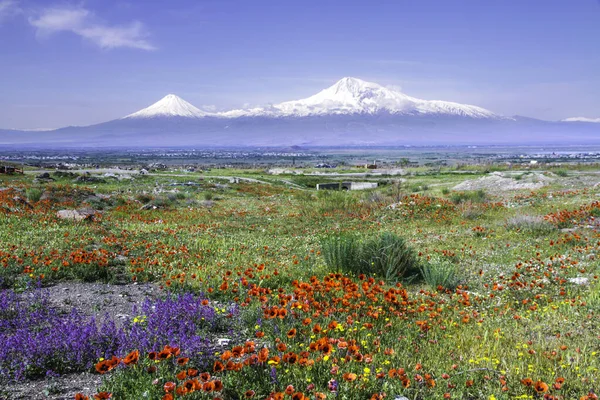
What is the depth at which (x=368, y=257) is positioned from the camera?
30.1ft

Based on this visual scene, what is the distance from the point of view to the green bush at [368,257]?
Answer: 29.1ft

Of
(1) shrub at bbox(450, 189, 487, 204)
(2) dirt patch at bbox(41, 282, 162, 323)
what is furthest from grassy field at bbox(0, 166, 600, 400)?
(1) shrub at bbox(450, 189, 487, 204)

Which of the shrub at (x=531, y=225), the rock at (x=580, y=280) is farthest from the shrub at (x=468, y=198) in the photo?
the rock at (x=580, y=280)

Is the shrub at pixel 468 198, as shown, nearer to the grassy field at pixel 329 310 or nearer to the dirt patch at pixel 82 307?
the grassy field at pixel 329 310

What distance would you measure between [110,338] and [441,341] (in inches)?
149

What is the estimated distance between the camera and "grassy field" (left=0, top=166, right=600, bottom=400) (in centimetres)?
388

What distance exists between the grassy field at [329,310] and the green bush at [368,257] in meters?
0.04

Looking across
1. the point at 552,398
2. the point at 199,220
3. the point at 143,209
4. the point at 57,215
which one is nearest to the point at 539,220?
the point at 552,398

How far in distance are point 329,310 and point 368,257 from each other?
3902mm

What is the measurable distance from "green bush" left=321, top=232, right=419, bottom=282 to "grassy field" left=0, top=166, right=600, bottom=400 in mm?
38

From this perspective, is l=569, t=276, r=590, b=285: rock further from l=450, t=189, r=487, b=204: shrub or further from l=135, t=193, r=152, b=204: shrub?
l=135, t=193, r=152, b=204: shrub

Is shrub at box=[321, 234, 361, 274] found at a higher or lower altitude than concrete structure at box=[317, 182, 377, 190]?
higher

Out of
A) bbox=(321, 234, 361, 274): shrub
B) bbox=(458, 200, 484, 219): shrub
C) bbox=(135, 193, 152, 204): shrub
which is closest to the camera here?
bbox=(321, 234, 361, 274): shrub

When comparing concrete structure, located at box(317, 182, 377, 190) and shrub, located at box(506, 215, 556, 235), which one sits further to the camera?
concrete structure, located at box(317, 182, 377, 190)
